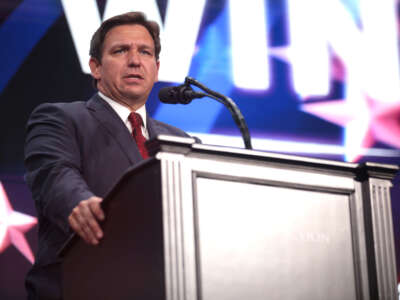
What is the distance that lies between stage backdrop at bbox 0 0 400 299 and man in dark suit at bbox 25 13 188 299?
0.81 m

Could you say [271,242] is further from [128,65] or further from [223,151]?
[128,65]

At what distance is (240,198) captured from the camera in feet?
4.36

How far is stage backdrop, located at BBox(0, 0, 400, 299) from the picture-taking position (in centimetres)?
296

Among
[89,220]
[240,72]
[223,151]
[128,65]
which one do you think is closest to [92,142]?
[128,65]

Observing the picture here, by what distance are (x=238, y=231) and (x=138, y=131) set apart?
0.79 meters

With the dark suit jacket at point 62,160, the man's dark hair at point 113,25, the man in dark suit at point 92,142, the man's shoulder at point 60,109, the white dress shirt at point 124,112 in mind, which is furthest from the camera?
the man's dark hair at point 113,25

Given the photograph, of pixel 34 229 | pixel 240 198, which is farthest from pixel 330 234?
pixel 34 229

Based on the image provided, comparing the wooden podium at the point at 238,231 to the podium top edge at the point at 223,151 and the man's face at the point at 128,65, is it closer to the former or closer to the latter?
the podium top edge at the point at 223,151

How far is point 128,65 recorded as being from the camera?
7.11ft

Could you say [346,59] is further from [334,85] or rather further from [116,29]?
[116,29]

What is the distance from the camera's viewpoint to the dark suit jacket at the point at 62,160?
1677mm

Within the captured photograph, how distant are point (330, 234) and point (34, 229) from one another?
69.5 inches

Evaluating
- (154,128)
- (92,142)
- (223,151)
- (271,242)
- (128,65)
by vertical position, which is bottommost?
(271,242)

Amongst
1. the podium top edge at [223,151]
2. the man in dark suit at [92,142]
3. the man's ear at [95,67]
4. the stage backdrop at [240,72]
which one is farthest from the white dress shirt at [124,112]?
the stage backdrop at [240,72]
